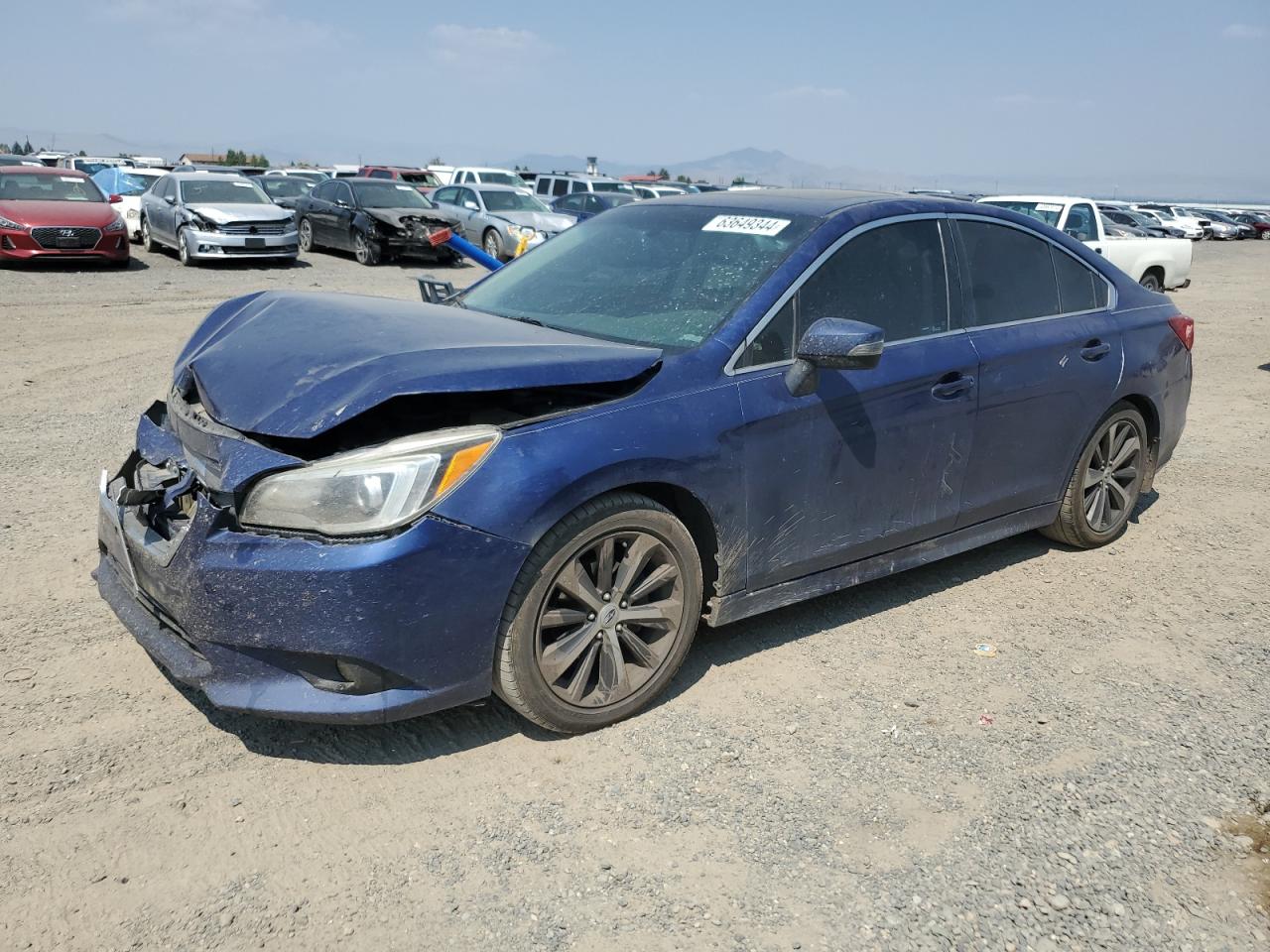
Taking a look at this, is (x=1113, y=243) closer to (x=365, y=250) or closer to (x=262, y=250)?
(x=365, y=250)

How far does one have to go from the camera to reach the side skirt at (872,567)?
3.91m

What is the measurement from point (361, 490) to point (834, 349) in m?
1.66

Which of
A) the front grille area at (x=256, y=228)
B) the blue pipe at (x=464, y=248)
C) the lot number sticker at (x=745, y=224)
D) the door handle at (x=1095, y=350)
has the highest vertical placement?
the lot number sticker at (x=745, y=224)

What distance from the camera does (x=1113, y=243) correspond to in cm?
1545

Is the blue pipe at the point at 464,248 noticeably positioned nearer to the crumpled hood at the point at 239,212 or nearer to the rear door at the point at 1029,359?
the rear door at the point at 1029,359

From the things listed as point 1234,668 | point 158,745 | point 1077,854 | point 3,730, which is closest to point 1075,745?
point 1077,854

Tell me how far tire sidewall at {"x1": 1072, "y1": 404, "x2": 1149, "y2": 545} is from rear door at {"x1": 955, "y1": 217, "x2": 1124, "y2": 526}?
10 cm

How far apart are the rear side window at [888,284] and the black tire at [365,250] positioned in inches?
651

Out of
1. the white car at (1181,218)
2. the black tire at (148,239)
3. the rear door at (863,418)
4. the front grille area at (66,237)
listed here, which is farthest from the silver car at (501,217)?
the white car at (1181,218)

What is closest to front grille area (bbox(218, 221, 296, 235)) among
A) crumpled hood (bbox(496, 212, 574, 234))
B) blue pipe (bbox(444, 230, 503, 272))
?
crumpled hood (bbox(496, 212, 574, 234))

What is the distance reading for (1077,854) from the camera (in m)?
3.04

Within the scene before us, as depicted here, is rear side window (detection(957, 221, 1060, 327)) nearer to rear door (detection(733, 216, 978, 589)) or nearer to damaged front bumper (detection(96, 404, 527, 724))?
rear door (detection(733, 216, 978, 589))

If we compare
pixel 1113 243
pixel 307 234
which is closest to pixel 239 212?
pixel 307 234

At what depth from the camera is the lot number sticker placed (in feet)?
13.8
